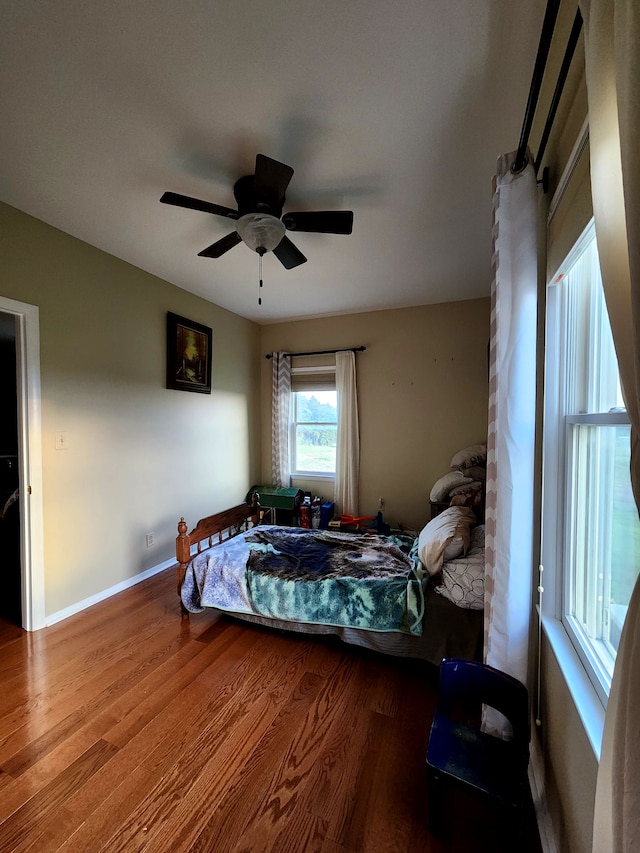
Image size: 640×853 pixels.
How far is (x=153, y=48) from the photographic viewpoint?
1265mm

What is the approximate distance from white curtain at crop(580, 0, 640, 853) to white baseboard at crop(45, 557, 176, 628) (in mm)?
3027

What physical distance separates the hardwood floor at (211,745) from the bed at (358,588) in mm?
189

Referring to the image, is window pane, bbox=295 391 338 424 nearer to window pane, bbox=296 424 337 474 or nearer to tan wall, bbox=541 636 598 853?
window pane, bbox=296 424 337 474

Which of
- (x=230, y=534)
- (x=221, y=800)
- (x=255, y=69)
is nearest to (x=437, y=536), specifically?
(x=221, y=800)

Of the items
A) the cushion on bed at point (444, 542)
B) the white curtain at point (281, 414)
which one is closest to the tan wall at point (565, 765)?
the cushion on bed at point (444, 542)

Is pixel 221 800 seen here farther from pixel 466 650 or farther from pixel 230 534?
pixel 230 534

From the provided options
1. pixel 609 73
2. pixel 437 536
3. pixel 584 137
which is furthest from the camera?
pixel 437 536

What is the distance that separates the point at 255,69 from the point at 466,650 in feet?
9.26

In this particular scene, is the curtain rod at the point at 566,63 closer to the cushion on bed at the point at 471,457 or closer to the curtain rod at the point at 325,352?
the cushion on bed at the point at 471,457

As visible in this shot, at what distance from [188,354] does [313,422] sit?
69.7 inches

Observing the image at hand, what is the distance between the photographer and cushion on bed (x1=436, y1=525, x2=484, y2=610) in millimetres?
1845

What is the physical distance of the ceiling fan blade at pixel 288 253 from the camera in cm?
212

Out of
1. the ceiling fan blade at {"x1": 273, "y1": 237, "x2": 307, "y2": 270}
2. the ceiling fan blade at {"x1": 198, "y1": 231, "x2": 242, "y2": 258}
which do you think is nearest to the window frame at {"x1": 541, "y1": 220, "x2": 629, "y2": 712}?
the ceiling fan blade at {"x1": 273, "y1": 237, "x2": 307, "y2": 270}

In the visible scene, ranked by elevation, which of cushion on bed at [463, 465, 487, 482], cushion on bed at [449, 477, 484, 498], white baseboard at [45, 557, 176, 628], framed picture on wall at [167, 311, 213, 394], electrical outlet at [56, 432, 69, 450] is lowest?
white baseboard at [45, 557, 176, 628]
